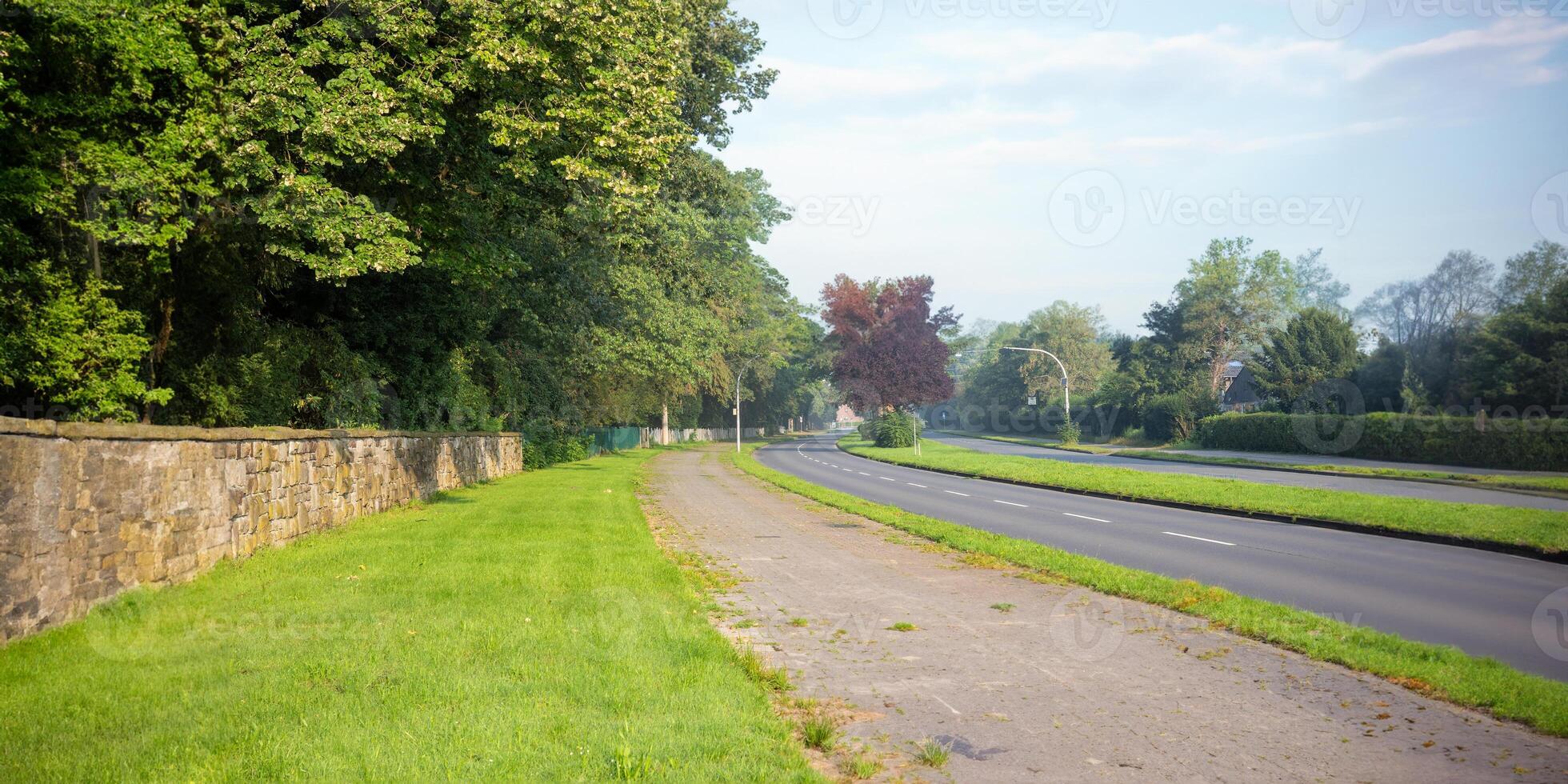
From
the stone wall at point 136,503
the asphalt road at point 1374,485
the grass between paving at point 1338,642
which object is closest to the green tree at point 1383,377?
the asphalt road at point 1374,485

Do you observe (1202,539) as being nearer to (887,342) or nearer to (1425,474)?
(1425,474)

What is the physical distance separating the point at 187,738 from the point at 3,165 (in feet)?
38.8

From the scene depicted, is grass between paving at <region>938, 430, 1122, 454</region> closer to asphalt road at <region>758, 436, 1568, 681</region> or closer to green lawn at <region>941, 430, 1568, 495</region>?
green lawn at <region>941, 430, 1568, 495</region>

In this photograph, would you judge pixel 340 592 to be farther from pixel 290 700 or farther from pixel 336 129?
pixel 336 129

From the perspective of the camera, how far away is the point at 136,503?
8672 millimetres

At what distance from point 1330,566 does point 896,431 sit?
4955cm

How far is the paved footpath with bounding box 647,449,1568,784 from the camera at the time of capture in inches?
192

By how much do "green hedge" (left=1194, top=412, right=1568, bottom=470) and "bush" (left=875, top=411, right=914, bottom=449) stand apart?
61.0ft

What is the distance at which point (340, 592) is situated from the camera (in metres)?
9.11

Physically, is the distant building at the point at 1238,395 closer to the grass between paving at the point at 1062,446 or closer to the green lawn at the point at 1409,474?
the grass between paving at the point at 1062,446

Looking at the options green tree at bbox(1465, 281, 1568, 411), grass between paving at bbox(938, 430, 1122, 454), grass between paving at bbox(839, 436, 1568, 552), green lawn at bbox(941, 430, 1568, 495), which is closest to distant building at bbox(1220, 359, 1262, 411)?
grass between paving at bbox(938, 430, 1122, 454)

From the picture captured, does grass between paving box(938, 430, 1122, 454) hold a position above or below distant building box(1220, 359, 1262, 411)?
below

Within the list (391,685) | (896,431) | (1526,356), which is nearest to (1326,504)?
(391,685)

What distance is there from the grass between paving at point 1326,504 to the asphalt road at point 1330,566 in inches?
24.1
